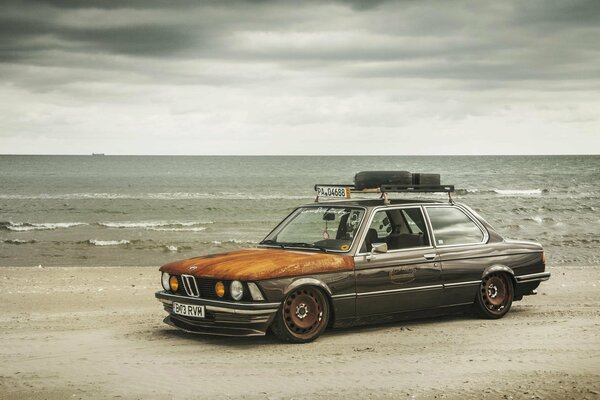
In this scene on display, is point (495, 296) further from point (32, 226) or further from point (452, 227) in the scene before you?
point (32, 226)

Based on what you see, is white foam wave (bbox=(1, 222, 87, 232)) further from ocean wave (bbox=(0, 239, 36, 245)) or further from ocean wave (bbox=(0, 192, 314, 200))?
ocean wave (bbox=(0, 192, 314, 200))

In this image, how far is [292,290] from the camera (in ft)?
26.9

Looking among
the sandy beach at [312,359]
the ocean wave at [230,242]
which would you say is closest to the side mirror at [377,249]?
the sandy beach at [312,359]

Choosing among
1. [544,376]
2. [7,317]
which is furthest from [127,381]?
[7,317]

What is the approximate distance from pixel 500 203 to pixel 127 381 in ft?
141

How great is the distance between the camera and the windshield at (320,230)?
8992mm

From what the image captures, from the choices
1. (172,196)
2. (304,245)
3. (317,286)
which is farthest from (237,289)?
(172,196)

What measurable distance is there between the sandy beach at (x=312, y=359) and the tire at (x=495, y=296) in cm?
16

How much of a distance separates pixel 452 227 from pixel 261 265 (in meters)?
2.85

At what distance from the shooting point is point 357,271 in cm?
868

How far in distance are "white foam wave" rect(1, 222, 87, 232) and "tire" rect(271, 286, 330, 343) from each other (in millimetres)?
26422

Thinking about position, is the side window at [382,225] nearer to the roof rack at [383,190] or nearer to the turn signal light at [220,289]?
the roof rack at [383,190]

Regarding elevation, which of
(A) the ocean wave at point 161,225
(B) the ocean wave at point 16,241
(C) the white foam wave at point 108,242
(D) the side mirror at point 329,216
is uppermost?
(D) the side mirror at point 329,216

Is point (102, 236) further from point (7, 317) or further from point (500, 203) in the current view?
point (500, 203)
